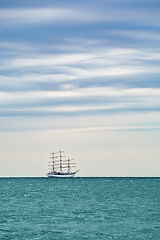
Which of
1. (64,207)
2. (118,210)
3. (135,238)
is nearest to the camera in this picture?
(135,238)

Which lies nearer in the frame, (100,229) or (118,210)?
(100,229)

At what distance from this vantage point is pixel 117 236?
47.3m

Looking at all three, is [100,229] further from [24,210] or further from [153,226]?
[24,210]

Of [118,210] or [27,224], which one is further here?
[118,210]

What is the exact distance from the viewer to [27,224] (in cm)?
5562

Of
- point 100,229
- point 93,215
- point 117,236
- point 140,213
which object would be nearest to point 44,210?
point 93,215

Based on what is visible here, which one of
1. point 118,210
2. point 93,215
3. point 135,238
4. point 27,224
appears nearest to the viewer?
point 135,238

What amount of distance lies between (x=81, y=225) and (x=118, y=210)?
1681 cm

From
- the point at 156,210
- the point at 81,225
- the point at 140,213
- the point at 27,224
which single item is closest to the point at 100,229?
the point at 81,225

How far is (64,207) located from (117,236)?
97.3 feet

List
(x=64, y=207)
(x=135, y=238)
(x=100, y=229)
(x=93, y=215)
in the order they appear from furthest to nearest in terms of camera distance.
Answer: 1. (x=64, y=207)
2. (x=93, y=215)
3. (x=100, y=229)
4. (x=135, y=238)

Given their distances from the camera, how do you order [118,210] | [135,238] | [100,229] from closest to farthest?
[135,238]
[100,229]
[118,210]

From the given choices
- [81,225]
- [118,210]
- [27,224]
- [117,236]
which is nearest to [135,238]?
[117,236]

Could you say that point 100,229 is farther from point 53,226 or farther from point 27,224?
point 27,224
